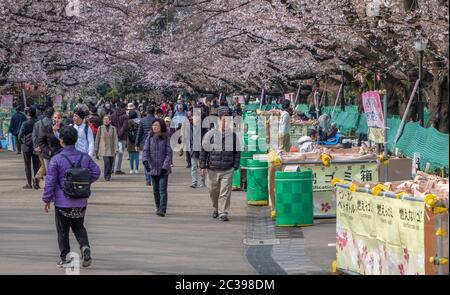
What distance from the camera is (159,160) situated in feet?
59.1

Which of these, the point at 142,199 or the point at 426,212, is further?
the point at 142,199

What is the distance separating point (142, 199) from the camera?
20766 mm

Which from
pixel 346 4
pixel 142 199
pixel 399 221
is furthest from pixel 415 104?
pixel 399 221

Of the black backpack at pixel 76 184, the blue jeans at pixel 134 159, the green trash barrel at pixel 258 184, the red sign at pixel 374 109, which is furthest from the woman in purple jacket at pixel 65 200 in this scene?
the blue jeans at pixel 134 159

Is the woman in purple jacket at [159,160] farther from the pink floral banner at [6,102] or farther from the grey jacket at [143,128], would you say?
the pink floral banner at [6,102]

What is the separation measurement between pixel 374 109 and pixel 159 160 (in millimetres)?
3992

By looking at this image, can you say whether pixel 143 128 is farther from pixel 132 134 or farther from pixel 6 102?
pixel 6 102

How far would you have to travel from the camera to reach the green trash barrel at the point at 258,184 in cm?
1967

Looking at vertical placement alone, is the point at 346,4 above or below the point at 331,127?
above

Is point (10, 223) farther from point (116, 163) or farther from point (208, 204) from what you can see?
point (116, 163)

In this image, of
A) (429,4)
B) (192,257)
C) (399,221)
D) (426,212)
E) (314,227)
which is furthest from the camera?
(429,4)

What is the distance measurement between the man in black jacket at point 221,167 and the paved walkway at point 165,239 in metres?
0.28

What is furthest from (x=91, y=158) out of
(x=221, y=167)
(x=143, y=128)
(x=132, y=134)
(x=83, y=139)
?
(x=132, y=134)

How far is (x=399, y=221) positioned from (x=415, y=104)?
74.8ft
